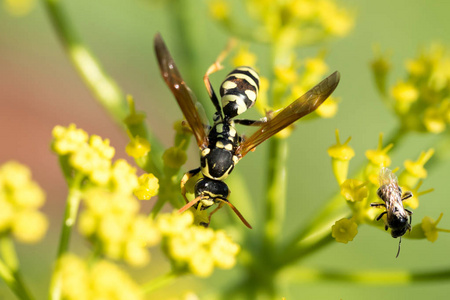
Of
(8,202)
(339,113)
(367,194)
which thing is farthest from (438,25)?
(8,202)

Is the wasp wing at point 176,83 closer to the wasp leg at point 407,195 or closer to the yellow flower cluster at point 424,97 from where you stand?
the wasp leg at point 407,195

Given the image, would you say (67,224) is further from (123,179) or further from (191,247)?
(191,247)

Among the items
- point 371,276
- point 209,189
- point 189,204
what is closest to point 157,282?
point 189,204

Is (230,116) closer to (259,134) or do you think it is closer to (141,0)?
(259,134)

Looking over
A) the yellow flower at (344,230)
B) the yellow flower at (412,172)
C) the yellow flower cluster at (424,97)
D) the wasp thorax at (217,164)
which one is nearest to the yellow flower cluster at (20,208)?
the wasp thorax at (217,164)

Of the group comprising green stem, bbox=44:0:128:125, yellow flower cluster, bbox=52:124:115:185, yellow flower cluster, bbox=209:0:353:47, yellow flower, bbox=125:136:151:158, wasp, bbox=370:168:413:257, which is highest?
yellow flower cluster, bbox=209:0:353:47

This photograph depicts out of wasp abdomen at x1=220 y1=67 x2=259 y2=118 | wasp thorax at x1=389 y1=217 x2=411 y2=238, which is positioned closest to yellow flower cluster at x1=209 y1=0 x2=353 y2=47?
wasp abdomen at x1=220 y1=67 x2=259 y2=118

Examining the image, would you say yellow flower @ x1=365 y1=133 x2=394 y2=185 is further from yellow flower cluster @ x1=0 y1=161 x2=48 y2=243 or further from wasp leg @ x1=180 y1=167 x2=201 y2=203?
yellow flower cluster @ x1=0 y1=161 x2=48 y2=243
